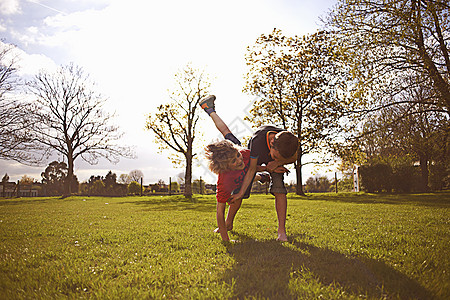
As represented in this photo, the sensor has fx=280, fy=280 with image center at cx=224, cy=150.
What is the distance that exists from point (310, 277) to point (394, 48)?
14282 millimetres

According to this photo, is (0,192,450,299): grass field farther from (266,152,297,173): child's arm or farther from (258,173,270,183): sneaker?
(266,152,297,173): child's arm

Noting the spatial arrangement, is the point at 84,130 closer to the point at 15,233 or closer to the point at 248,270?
the point at 15,233

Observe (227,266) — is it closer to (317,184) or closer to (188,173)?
(188,173)

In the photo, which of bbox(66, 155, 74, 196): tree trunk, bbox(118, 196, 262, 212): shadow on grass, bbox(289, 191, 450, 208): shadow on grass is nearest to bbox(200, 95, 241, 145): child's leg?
bbox(118, 196, 262, 212): shadow on grass

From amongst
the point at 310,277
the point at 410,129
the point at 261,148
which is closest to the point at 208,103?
the point at 261,148

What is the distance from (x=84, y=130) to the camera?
24828mm

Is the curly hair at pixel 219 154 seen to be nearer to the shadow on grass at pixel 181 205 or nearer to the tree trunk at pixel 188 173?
the shadow on grass at pixel 181 205

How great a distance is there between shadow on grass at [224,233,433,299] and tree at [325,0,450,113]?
466 inches

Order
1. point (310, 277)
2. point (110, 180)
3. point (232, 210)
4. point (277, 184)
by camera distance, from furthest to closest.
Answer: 1. point (110, 180)
2. point (232, 210)
3. point (277, 184)
4. point (310, 277)

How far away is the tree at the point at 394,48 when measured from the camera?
11844 millimetres

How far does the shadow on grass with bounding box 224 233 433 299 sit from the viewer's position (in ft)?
6.61

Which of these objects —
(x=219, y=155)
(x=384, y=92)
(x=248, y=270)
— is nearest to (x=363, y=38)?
(x=384, y=92)

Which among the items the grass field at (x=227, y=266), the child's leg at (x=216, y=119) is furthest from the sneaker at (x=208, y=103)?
the grass field at (x=227, y=266)

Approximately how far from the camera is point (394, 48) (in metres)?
13.1
